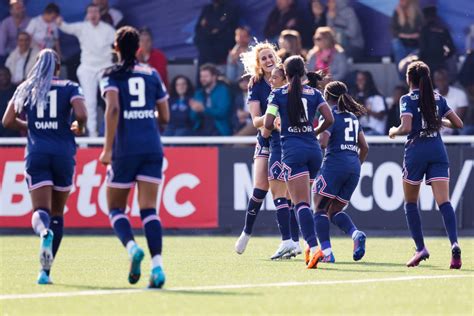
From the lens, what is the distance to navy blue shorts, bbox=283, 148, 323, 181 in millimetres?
11812

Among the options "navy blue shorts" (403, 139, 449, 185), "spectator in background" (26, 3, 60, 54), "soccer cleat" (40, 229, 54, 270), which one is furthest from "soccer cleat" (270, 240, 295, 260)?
"spectator in background" (26, 3, 60, 54)

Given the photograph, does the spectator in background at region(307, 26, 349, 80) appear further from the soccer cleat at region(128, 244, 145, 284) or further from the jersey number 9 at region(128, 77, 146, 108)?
the soccer cleat at region(128, 244, 145, 284)

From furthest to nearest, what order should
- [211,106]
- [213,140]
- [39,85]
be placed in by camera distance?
[211,106] → [213,140] → [39,85]

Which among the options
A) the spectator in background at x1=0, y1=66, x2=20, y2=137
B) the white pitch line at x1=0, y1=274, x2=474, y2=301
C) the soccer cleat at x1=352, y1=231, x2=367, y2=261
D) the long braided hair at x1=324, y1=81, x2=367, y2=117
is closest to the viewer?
the white pitch line at x1=0, y1=274, x2=474, y2=301

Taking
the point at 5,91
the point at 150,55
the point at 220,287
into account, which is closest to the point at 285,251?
the point at 220,287

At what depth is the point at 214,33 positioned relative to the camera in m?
20.4

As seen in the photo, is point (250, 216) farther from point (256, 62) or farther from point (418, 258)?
point (418, 258)

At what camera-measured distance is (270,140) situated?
13.5 meters

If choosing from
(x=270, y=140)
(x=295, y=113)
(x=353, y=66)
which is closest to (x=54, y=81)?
(x=295, y=113)

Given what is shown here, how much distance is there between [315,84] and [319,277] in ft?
10.7

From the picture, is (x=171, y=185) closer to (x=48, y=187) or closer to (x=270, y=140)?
(x=270, y=140)

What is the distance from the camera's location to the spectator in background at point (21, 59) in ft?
66.6

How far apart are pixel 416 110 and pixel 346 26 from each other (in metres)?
8.36

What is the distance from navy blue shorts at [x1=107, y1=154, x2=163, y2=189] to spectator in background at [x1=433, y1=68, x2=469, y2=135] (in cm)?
1032
